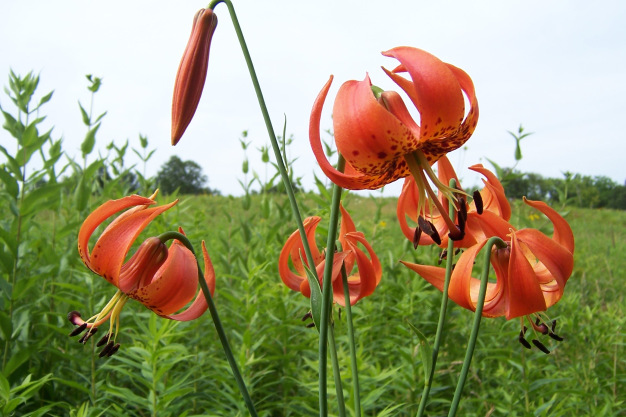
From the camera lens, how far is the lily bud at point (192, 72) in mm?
683

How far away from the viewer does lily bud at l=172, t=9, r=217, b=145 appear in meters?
0.68

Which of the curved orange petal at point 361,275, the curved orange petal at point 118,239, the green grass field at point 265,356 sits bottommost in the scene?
the green grass field at point 265,356

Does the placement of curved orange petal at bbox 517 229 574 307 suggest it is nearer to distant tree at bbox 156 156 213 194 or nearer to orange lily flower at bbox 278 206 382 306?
orange lily flower at bbox 278 206 382 306

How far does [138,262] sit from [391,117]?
1.29 feet

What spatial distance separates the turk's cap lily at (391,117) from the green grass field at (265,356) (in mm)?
526

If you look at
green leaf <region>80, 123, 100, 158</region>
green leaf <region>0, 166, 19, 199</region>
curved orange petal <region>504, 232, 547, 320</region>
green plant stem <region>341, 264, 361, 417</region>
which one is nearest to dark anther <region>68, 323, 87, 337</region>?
green plant stem <region>341, 264, 361, 417</region>

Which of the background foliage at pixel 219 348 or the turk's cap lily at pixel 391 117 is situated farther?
the background foliage at pixel 219 348

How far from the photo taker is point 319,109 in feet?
1.76

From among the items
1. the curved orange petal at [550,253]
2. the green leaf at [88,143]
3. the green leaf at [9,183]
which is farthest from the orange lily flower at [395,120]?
the green leaf at [88,143]

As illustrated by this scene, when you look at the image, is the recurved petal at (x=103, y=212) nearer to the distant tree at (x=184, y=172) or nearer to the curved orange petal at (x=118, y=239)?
the curved orange petal at (x=118, y=239)

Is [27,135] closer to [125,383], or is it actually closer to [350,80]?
[125,383]

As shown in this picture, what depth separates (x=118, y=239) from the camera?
634 mm

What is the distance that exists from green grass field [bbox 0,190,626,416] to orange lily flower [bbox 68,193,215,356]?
0.39 metres

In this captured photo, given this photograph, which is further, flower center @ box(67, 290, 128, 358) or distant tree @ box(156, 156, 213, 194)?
distant tree @ box(156, 156, 213, 194)
